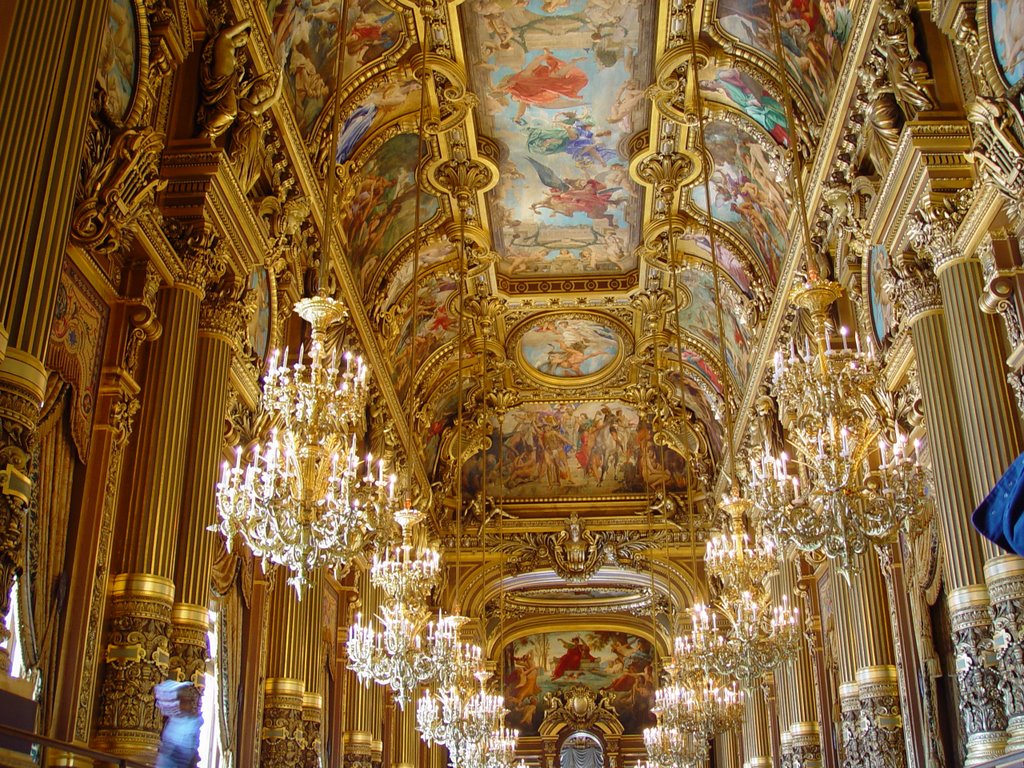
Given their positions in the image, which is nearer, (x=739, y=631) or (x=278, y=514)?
(x=278, y=514)

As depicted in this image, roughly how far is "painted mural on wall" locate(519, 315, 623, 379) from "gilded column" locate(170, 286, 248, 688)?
39.7 ft

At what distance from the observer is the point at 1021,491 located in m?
4.79

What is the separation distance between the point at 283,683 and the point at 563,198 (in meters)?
9.57

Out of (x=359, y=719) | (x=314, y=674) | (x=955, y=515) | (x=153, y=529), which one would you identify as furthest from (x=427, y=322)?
(x=955, y=515)

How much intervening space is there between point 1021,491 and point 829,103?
8.79 meters

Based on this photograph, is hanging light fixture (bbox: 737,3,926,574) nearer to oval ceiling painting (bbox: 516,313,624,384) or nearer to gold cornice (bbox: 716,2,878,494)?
gold cornice (bbox: 716,2,878,494)

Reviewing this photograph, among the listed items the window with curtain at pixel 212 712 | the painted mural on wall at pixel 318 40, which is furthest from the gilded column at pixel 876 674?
the painted mural on wall at pixel 318 40

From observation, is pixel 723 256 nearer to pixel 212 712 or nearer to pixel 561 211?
pixel 561 211

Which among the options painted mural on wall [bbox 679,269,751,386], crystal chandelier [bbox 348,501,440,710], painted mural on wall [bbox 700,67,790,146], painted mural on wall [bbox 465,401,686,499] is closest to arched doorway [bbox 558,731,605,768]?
painted mural on wall [bbox 465,401,686,499]

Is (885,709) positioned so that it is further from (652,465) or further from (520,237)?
(652,465)

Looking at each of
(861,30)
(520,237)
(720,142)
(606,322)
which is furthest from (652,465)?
(861,30)

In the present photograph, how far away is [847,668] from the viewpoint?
13648 millimetres

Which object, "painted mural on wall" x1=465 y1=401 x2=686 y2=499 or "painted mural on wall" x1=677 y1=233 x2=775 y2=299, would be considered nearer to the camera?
"painted mural on wall" x1=677 y1=233 x2=775 y2=299

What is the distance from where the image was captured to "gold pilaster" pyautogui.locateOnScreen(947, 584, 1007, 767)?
824 cm
